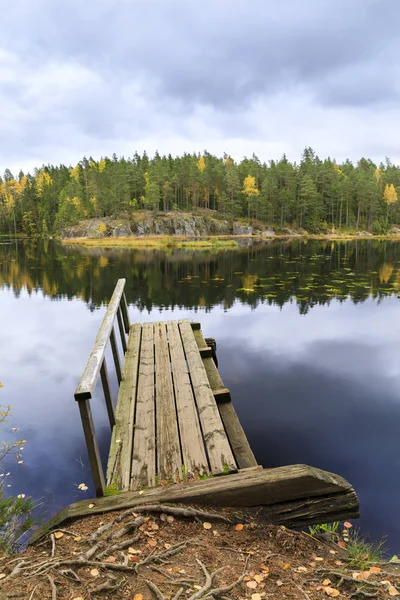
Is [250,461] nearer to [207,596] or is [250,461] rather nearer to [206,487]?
[206,487]

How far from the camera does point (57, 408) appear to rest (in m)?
9.26

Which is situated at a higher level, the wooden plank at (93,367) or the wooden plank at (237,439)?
the wooden plank at (93,367)

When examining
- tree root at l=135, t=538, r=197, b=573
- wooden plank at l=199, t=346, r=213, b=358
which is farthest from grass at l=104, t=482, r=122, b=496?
wooden plank at l=199, t=346, r=213, b=358

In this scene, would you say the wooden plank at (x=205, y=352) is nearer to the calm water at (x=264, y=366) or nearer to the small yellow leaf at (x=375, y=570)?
the calm water at (x=264, y=366)

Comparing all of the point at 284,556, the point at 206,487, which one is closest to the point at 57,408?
the point at 206,487

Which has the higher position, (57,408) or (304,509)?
(304,509)

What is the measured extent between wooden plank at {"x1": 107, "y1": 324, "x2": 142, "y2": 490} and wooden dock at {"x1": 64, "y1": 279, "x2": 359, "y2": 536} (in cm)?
1

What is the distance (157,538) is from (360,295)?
20.3m

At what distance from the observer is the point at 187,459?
4.22 metres

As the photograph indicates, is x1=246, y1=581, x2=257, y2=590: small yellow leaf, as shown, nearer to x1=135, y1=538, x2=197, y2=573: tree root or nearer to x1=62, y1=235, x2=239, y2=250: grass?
x1=135, y1=538, x2=197, y2=573: tree root

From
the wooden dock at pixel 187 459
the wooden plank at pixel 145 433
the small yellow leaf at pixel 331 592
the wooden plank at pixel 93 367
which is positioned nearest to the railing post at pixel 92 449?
the wooden dock at pixel 187 459

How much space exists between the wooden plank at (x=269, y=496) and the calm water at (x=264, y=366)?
2442mm

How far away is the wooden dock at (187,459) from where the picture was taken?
141 inches

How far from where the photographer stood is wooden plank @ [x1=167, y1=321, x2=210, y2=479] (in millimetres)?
4105
